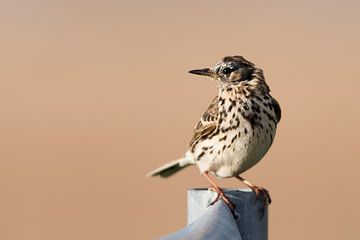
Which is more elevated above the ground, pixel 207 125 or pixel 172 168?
pixel 207 125

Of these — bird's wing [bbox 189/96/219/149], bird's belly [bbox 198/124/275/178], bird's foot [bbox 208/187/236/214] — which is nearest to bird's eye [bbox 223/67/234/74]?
bird's wing [bbox 189/96/219/149]

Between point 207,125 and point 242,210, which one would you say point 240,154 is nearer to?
point 207,125

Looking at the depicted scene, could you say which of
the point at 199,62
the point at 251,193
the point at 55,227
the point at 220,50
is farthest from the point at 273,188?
the point at 251,193

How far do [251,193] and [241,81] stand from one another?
280cm

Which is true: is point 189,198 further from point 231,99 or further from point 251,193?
point 231,99

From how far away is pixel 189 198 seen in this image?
4.04 meters

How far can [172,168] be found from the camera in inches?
278

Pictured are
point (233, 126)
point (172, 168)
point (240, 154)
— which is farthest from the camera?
point (172, 168)

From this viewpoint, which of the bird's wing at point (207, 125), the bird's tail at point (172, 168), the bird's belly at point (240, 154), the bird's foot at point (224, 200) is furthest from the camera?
the bird's tail at point (172, 168)

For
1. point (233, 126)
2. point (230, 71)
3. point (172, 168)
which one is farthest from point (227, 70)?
point (172, 168)

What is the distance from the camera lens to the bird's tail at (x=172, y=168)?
275 inches

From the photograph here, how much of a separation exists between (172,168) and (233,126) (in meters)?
0.80

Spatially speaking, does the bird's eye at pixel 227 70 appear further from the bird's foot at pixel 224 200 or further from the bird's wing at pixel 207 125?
the bird's foot at pixel 224 200

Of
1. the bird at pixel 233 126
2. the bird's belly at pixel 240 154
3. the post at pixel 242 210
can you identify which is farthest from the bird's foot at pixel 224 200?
the bird's belly at pixel 240 154
